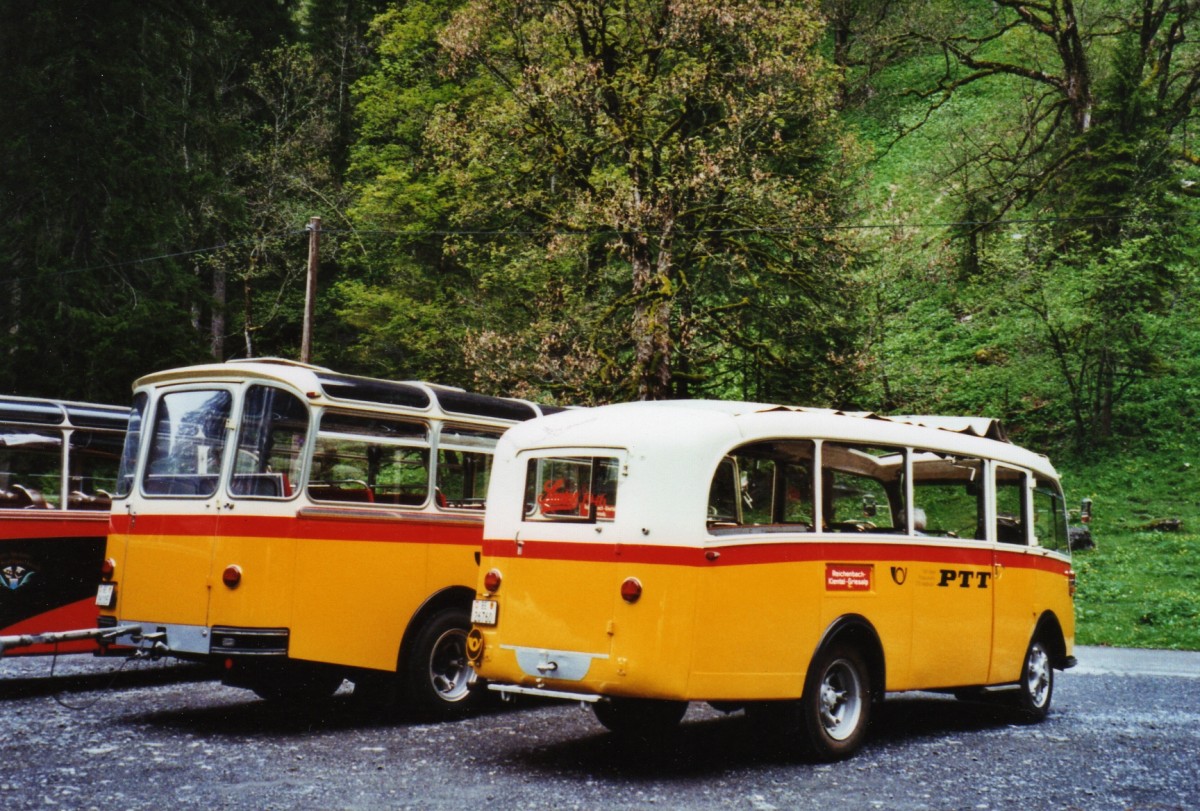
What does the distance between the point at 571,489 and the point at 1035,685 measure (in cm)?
535

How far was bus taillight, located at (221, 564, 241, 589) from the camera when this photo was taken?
31.0 ft

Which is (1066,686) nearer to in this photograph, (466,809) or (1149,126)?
(466,809)

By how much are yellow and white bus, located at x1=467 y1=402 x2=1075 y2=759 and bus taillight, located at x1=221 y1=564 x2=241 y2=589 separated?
1.93 meters

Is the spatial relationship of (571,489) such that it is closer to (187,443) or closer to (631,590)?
(631,590)

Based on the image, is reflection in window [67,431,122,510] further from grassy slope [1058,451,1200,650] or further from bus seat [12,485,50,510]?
grassy slope [1058,451,1200,650]

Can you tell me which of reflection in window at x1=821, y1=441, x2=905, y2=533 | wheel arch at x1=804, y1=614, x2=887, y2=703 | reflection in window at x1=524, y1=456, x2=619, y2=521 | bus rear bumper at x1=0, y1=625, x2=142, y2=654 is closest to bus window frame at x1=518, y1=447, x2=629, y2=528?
reflection in window at x1=524, y1=456, x2=619, y2=521

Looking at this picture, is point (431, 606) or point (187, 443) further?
point (431, 606)

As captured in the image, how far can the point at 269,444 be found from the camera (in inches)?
386

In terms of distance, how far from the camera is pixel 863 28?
4700 centimetres

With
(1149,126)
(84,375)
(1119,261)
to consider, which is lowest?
(84,375)

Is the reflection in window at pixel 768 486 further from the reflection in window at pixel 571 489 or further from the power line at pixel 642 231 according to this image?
the power line at pixel 642 231

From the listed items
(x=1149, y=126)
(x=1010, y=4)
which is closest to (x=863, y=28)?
(x=1010, y=4)

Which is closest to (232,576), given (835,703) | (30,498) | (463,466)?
(463,466)

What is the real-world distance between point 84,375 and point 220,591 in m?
17.2
